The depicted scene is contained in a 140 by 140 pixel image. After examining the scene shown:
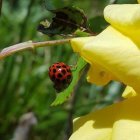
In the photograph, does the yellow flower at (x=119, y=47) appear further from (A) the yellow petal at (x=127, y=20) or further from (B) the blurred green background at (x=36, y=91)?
(B) the blurred green background at (x=36, y=91)

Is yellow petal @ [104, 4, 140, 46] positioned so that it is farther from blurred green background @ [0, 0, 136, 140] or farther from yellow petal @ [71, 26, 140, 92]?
blurred green background @ [0, 0, 136, 140]

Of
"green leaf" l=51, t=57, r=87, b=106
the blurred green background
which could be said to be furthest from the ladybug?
the blurred green background

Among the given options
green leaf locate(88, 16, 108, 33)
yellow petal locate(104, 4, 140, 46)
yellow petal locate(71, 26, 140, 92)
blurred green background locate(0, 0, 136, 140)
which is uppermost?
yellow petal locate(104, 4, 140, 46)

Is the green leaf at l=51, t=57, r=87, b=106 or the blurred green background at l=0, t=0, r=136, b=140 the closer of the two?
the green leaf at l=51, t=57, r=87, b=106

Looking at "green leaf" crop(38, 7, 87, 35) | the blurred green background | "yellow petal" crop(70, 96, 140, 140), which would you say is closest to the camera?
"yellow petal" crop(70, 96, 140, 140)

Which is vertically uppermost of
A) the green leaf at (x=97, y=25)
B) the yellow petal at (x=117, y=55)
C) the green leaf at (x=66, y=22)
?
the yellow petal at (x=117, y=55)

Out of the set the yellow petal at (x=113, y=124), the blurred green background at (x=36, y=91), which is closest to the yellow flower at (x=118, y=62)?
the yellow petal at (x=113, y=124)
